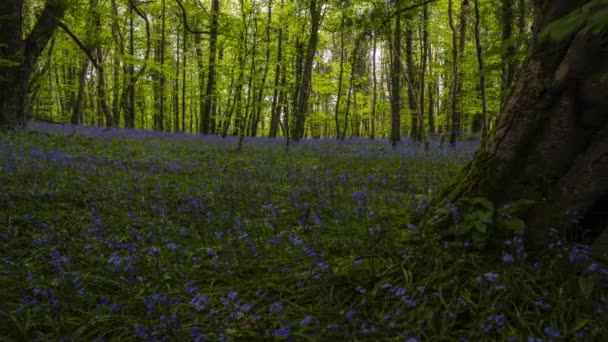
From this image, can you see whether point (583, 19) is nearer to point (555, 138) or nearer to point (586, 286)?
point (586, 286)

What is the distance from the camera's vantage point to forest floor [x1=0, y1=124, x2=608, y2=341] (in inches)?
89.7

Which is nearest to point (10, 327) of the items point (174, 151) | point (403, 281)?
point (403, 281)

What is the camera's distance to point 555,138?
295 centimetres

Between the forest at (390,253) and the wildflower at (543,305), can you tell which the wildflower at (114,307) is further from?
the wildflower at (543,305)

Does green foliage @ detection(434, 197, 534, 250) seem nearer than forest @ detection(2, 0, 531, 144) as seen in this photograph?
Yes

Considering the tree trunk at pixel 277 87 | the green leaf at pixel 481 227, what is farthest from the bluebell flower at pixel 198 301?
the tree trunk at pixel 277 87

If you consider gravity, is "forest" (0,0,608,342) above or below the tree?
below

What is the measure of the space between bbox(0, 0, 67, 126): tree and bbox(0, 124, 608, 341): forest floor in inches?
248

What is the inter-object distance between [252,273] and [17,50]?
1123 cm

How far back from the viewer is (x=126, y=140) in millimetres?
12312

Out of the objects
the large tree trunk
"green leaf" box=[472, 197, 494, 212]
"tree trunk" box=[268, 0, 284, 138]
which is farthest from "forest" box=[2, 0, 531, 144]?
"green leaf" box=[472, 197, 494, 212]

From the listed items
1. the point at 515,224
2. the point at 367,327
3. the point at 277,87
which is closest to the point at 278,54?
the point at 277,87

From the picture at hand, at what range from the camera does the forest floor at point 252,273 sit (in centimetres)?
228

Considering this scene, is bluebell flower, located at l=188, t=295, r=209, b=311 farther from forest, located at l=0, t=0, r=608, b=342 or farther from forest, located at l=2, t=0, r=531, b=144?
forest, located at l=2, t=0, r=531, b=144
